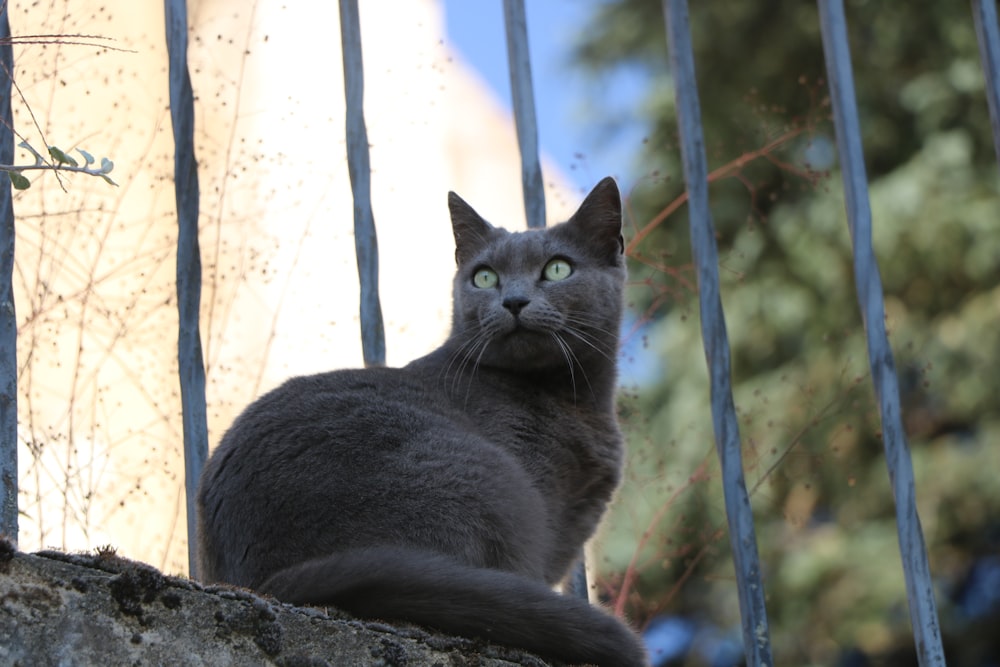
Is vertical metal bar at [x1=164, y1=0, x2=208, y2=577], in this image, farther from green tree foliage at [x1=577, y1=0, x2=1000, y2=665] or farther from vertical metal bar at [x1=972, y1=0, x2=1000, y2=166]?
green tree foliage at [x1=577, y1=0, x2=1000, y2=665]

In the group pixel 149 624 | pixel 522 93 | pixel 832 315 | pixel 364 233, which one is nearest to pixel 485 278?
pixel 364 233

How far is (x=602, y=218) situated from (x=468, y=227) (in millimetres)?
286

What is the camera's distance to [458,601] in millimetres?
1526

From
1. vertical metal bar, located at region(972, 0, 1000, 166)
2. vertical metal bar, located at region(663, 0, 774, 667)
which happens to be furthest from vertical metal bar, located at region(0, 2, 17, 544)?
vertical metal bar, located at region(972, 0, 1000, 166)

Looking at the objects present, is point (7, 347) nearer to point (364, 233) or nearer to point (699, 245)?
point (364, 233)

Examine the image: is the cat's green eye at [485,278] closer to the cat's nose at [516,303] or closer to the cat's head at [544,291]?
the cat's head at [544,291]

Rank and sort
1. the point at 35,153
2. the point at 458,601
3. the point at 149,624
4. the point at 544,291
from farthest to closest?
the point at 544,291
the point at 458,601
the point at 35,153
the point at 149,624

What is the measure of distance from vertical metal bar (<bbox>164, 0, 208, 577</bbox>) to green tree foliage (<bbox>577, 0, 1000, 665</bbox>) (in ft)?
8.78

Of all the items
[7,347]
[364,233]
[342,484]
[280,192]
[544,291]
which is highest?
[280,192]

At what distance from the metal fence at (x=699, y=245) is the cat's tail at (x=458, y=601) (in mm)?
540

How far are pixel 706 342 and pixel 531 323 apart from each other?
1.13ft

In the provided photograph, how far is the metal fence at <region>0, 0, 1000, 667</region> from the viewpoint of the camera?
2.06m

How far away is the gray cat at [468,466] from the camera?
1.56 meters

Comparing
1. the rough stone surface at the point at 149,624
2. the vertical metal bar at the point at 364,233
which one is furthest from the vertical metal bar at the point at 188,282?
the rough stone surface at the point at 149,624
